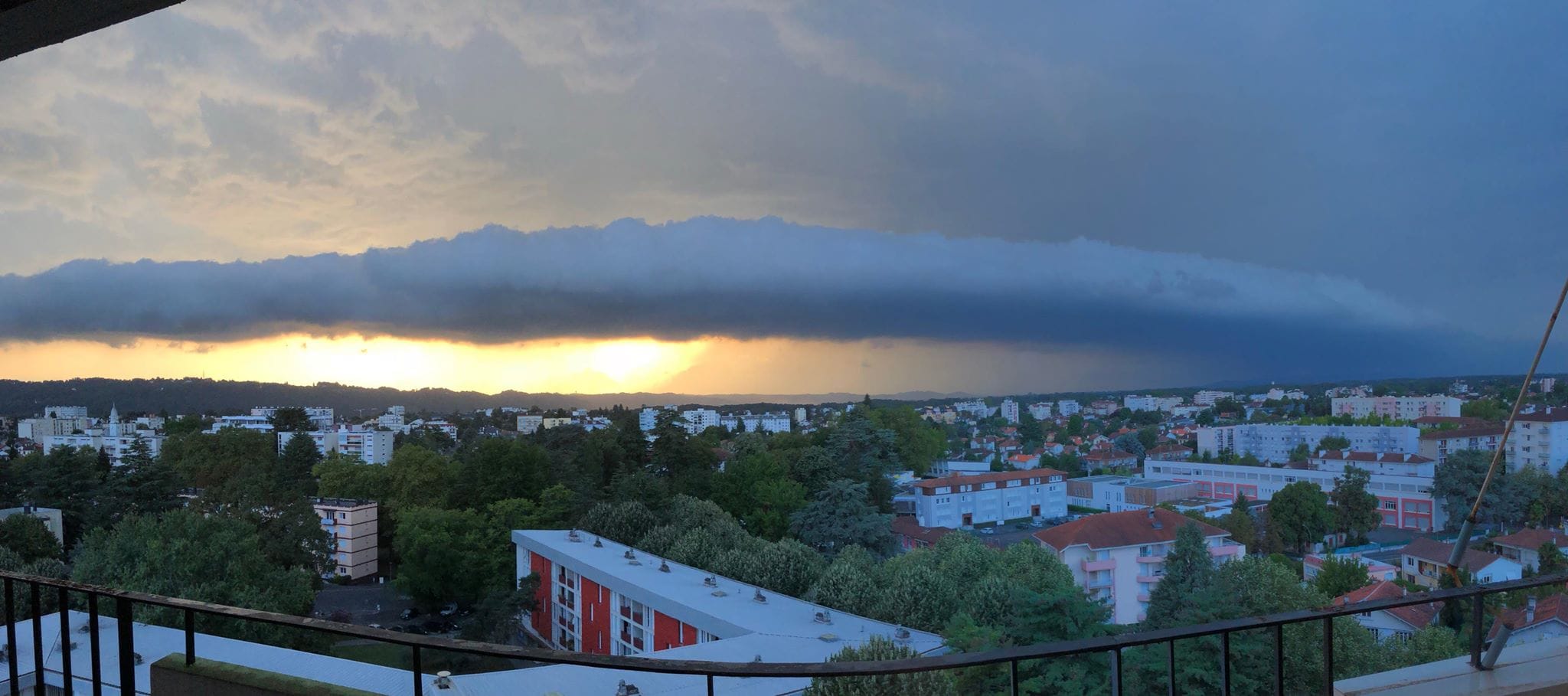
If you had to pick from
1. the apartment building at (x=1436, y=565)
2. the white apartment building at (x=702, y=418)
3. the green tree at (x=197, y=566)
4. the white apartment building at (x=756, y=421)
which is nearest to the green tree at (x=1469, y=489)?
the apartment building at (x=1436, y=565)

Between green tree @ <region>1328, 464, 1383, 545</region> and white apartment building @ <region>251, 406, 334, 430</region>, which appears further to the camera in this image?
white apartment building @ <region>251, 406, 334, 430</region>

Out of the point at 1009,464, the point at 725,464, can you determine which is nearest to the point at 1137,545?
the point at 725,464

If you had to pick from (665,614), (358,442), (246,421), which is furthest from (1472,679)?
(246,421)

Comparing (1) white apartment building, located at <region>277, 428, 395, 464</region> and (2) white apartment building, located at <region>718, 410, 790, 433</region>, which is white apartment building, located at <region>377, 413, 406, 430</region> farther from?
(2) white apartment building, located at <region>718, 410, 790, 433</region>

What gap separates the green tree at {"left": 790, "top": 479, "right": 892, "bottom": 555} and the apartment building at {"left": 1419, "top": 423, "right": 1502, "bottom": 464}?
1455cm

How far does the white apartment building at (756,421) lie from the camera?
41.7m

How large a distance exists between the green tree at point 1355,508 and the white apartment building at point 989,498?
10.4 metres

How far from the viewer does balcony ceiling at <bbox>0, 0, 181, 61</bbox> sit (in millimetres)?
1403

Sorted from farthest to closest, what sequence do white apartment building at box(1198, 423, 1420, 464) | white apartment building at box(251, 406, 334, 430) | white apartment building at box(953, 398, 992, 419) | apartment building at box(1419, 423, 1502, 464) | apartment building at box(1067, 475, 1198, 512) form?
white apartment building at box(953, 398, 992, 419) → white apartment building at box(251, 406, 334, 430) → apartment building at box(1067, 475, 1198, 512) → white apartment building at box(1198, 423, 1420, 464) → apartment building at box(1419, 423, 1502, 464)

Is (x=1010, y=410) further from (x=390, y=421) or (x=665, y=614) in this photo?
(x=665, y=614)

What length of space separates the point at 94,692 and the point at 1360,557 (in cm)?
2527

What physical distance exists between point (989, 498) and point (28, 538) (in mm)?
27457

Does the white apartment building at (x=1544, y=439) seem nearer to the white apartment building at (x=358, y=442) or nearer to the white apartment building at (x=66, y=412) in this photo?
the white apartment building at (x=358, y=442)

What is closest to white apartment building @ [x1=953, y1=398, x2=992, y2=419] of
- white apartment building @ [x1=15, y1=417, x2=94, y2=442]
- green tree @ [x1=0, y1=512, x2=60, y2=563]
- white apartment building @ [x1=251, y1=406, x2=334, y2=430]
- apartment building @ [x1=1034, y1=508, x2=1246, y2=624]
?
apartment building @ [x1=1034, y1=508, x2=1246, y2=624]
